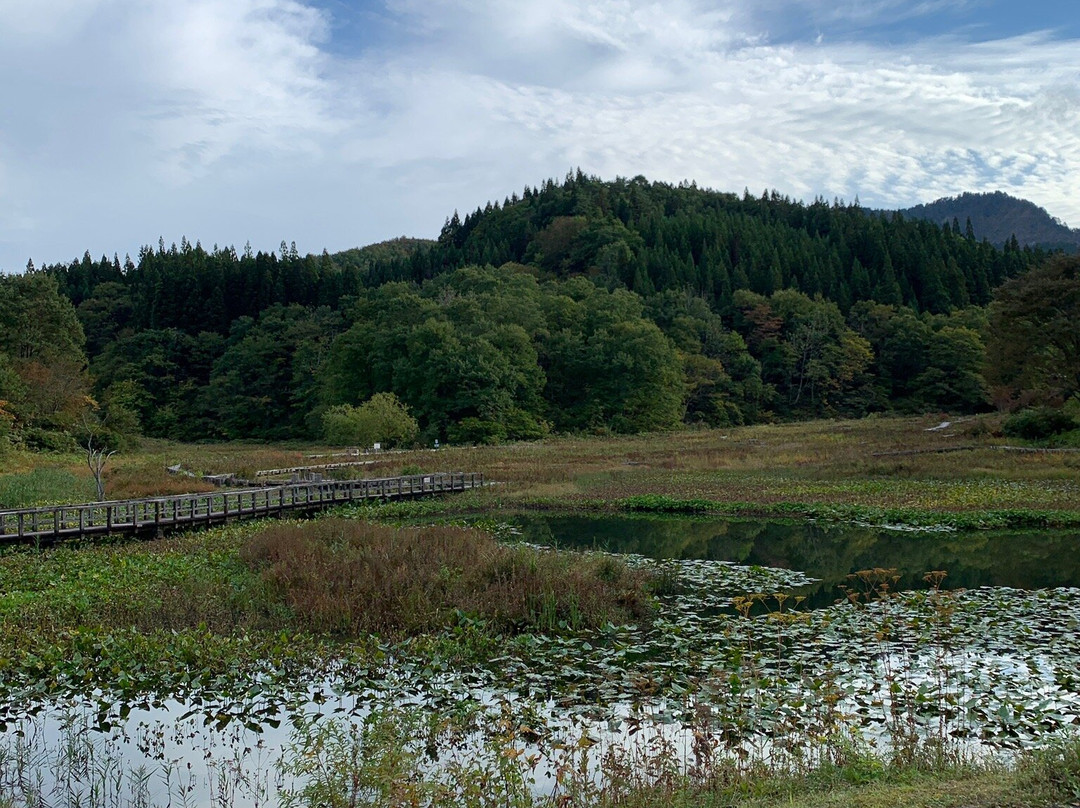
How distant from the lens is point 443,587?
1770cm

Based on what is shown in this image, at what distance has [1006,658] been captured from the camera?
13586mm

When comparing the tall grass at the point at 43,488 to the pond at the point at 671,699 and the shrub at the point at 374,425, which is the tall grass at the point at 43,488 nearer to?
the pond at the point at 671,699

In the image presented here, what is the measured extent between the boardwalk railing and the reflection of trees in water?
8.40 meters

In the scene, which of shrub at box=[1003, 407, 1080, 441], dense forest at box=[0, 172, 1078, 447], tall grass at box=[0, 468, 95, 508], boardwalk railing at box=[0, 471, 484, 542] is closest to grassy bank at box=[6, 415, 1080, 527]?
tall grass at box=[0, 468, 95, 508]

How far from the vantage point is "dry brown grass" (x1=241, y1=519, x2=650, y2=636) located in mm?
16250

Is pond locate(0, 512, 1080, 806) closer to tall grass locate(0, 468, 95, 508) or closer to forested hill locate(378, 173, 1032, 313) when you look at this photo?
tall grass locate(0, 468, 95, 508)

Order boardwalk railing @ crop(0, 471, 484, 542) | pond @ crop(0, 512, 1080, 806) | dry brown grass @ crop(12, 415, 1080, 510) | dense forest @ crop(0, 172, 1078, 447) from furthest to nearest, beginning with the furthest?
dense forest @ crop(0, 172, 1078, 447)
dry brown grass @ crop(12, 415, 1080, 510)
boardwalk railing @ crop(0, 471, 484, 542)
pond @ crop(0, 512, 1080, 806)

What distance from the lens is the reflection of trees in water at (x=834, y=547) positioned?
21.6 meters

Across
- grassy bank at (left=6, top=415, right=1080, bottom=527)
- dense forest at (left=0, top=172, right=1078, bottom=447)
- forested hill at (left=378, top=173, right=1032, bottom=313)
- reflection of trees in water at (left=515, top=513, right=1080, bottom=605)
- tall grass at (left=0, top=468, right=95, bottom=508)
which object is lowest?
reflection of trees in water at (left=515, top=513, right=1080, bottom=605)

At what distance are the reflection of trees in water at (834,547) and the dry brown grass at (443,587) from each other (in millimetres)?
4963

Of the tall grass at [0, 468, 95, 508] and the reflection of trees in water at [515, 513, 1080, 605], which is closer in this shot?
the reflection of trees in water at [515, 513, 1080, 605]

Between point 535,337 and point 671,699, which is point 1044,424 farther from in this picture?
point 535,337

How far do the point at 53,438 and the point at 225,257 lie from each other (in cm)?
7297

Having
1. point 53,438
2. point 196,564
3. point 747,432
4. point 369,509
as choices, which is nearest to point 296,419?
point 53,438
